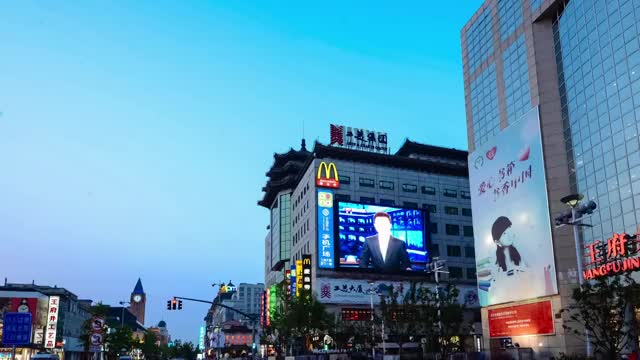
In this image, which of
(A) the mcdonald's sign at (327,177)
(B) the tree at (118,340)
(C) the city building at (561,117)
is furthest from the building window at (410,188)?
(B) the tree at (118,340)

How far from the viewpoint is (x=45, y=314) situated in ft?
279

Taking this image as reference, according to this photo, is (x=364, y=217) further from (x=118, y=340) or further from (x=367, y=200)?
(x=118, y=340)

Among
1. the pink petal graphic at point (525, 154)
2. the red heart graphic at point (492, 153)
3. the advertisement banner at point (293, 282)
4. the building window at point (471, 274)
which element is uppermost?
the red heart graphic at point (492, 153)

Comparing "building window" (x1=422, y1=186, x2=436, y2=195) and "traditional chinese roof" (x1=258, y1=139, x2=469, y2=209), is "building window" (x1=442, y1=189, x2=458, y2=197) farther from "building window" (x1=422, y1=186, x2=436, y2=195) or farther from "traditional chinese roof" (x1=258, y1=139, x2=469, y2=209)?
"traditional chinese roof" (x1=258, y1=139, x2=469, y2=209)

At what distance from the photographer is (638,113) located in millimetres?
45781

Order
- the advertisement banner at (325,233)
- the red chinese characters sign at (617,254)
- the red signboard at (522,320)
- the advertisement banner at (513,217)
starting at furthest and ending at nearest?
the advertisement banner at (325,233)
the advertisement banner at (513,217)
the red signboard at (522,320)
the red chinese characters sign at (617,254)

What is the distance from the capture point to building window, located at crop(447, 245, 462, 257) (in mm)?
101125

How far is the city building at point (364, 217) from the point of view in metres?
90.0

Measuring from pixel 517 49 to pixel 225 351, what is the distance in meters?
151

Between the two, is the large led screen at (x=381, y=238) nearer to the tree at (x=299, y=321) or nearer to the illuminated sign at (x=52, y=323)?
the tree at (x=299, y=321)

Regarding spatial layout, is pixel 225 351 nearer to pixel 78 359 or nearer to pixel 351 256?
pixel 78 359

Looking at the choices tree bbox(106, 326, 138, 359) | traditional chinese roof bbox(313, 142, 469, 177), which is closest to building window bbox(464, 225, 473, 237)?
traditional chinese roof bbox(313, 142, 469, 177)

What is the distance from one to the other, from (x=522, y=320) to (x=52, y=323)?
209ft

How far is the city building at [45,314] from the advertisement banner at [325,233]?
38200 mm
